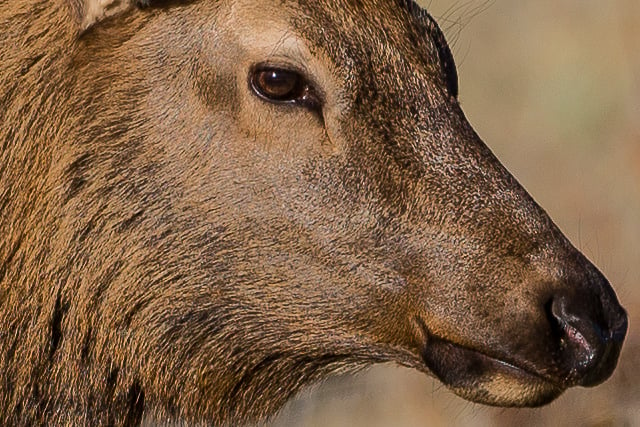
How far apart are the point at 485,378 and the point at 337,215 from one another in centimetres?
63

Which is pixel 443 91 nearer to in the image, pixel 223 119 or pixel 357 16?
pixel 357 16

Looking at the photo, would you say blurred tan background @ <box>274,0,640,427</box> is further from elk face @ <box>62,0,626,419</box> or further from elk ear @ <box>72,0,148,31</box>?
elk ear @ <box>72,0,148,31</box>

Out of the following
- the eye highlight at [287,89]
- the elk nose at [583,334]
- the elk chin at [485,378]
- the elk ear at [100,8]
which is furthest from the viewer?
the elk ear at [100,8]

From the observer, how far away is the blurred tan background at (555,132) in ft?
30.6

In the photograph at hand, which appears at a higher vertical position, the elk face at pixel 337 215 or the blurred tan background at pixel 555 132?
the blurred tan background at pixel 555 132

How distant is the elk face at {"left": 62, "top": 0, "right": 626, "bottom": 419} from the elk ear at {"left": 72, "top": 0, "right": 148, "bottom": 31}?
5 cm

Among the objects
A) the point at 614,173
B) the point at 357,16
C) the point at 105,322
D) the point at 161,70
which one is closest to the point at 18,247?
the point at 105,322

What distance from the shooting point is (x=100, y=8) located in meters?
5.10

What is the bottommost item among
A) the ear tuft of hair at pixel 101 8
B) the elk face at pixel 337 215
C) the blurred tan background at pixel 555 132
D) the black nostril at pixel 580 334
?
the black nostril at pixel 580 334

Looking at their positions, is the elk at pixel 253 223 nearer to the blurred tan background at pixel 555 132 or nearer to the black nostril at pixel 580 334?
the black nostril at pixel 580 334

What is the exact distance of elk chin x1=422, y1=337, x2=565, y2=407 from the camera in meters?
4.81

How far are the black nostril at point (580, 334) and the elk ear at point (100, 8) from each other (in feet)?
5.04

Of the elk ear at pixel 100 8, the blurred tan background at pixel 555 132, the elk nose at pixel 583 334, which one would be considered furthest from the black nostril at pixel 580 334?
the blurred tan background at pixel 555 132

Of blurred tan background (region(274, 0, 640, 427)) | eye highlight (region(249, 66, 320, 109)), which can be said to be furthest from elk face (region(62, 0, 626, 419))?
blurred tan background (region(274, 0, 640, 427))
